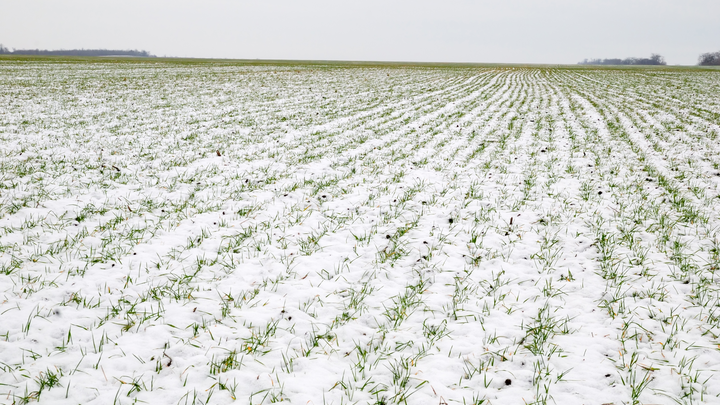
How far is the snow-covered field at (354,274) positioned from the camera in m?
2.81

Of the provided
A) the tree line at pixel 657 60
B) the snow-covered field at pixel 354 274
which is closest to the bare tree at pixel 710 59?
the tree line at pixel 657 60

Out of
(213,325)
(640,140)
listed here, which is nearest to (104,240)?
(213,325)

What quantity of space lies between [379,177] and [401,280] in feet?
12.1

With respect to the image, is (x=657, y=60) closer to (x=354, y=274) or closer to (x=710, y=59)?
(x=710, y=59)

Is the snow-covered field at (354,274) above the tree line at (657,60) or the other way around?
the other way around

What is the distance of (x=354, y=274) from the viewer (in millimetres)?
4270

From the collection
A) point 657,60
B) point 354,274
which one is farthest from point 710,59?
point 354,274

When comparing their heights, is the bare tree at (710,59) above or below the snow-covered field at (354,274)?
above

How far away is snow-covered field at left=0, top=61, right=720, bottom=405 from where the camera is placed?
2.81 meters

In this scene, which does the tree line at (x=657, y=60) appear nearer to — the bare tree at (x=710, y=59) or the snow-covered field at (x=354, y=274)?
the bare tree at (x=710, y=59)

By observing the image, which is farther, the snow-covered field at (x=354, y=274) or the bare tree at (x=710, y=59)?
the bare tree at (x=710, y=59)

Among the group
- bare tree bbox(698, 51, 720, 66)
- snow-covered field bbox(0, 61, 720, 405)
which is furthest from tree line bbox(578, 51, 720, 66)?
snow-covered field bbox(0, 61, 720, 405)

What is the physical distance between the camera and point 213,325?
3.33 m

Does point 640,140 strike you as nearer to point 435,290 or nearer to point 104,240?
point 435,290
